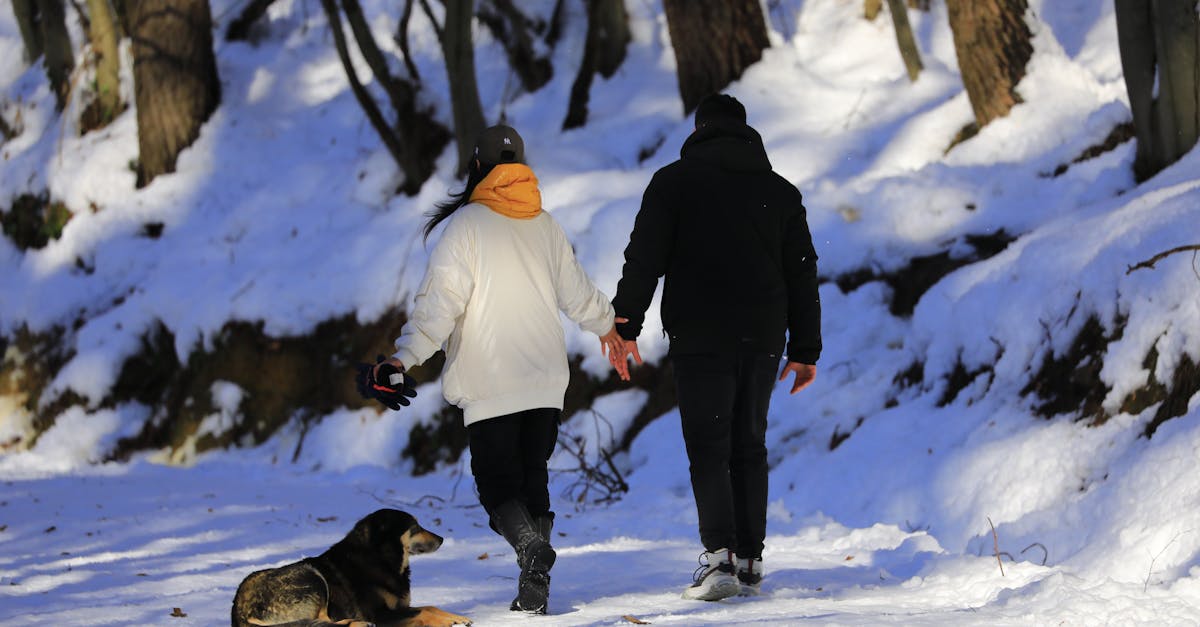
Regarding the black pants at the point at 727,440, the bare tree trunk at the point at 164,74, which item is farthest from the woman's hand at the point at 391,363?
the bare tree trunk at the point at 164,74

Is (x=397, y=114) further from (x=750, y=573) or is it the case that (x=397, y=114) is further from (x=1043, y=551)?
(x=750, y=573)

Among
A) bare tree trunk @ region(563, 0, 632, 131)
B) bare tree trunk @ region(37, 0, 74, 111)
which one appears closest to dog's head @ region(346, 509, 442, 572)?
bare tree trunk @ region(563, 0, 632, 131)

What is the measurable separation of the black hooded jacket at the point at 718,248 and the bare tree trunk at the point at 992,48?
19.6 feet

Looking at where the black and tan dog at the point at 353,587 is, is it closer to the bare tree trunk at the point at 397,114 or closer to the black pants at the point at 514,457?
the black pants at the point at 514,457

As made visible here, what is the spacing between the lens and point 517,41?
15906mm

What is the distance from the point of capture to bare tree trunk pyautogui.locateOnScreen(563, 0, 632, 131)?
1440 cm

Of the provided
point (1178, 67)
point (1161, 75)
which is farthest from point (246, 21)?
point (1178, 67)

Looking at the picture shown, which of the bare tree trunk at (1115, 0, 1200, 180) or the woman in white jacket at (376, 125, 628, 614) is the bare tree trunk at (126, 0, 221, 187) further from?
the woman in white jacket at (376, 125, 628, 614)

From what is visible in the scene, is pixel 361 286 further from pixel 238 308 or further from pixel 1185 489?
pixel 1185 489

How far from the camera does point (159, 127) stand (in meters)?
15.8

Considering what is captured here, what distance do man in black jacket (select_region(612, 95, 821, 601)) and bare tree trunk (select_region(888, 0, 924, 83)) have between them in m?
7.56

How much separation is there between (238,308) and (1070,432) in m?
8.55

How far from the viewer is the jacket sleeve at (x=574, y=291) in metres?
5.22

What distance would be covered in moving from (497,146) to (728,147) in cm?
90
